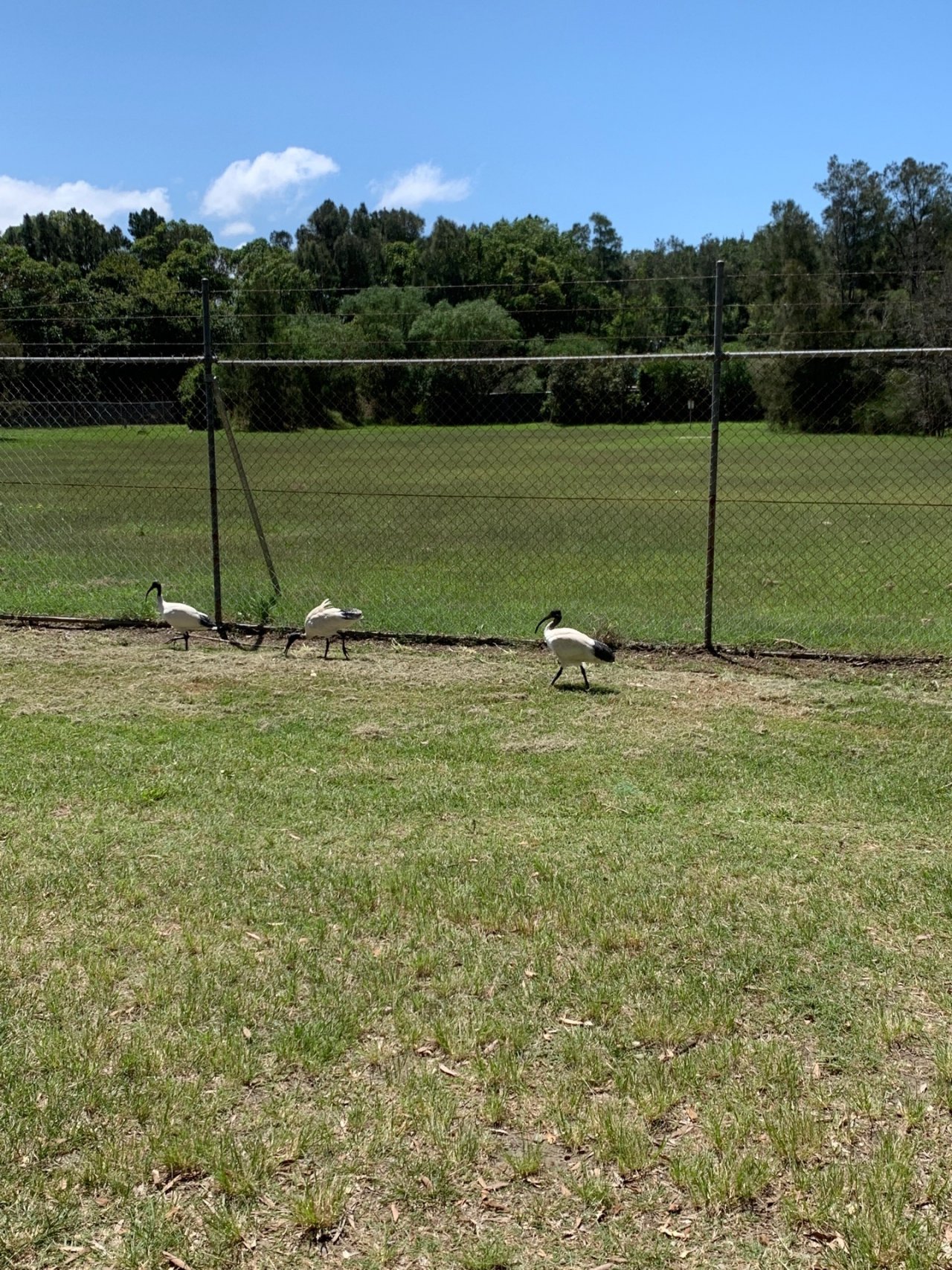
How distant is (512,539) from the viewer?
14484 mm

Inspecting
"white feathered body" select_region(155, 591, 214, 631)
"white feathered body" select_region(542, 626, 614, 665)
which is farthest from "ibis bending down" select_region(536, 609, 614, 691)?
"white feathered body" select_region(155, 591, 214, 631)

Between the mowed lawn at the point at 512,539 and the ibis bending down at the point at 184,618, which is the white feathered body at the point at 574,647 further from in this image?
the ibis bending down at the point at 184,618

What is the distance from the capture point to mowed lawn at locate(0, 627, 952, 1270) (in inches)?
105

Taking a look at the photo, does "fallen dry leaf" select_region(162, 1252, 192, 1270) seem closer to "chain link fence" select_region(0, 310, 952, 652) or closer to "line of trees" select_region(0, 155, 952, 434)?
"chain link fence" select_region(0, 310, 952, 652)

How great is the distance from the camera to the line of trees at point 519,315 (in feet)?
70.3

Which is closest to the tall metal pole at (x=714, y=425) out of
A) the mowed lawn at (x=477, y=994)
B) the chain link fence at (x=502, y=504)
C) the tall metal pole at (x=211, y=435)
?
the chain link fence at (x=502, y=504)

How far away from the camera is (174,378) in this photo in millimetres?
28969

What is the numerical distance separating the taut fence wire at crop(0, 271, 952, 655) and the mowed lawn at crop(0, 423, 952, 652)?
0.19ft

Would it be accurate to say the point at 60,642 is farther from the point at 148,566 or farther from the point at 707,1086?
the point at 707,1086

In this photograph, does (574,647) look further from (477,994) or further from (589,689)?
(477,994)

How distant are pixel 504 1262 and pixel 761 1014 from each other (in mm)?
1268

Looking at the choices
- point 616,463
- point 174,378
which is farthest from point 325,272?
point 616,463

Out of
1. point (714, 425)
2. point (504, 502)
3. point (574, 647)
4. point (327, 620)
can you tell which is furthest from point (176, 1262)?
point (504, 502)

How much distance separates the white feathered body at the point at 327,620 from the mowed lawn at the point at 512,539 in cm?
79
